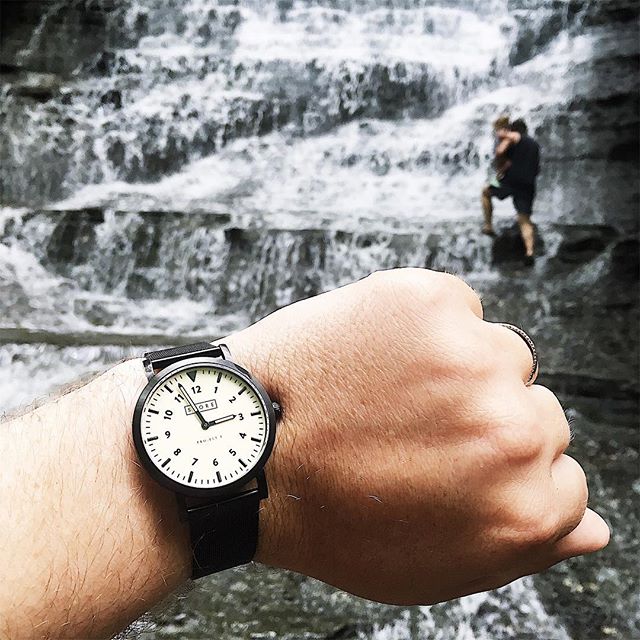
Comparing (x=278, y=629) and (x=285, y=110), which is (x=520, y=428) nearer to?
(x=278, y=629)

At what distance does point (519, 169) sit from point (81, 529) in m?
5.50

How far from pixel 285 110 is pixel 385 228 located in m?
2.72

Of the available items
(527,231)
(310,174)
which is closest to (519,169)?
(527,231)

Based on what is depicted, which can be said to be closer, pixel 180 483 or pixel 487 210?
pixel 180 483

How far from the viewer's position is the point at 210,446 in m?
0.89

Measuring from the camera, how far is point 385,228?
6516 mm

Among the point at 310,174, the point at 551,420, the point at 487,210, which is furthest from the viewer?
the point at 310,174

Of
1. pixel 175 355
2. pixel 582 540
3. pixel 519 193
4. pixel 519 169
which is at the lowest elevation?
pixel 519 193

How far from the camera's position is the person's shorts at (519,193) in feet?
19.2

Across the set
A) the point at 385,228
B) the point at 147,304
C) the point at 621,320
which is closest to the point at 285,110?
the point at 385,228

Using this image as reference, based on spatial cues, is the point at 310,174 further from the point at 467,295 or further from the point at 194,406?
the point at 194,406

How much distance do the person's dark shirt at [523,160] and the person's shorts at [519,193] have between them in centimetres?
7

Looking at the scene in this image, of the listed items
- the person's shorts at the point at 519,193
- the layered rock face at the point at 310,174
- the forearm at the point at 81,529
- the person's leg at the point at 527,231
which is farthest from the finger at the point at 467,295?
the person's leg at the point at 527,231

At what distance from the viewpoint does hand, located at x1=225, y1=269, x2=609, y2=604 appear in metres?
0.88
